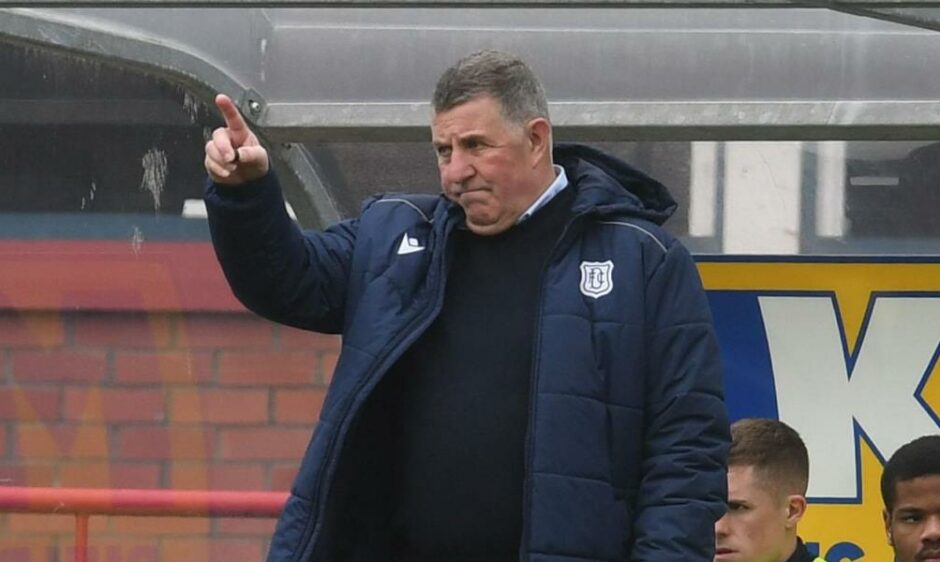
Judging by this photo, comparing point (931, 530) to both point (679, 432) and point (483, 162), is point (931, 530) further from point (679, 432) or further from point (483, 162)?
point (483, 162)

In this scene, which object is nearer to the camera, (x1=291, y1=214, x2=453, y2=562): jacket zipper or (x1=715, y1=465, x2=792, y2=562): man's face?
(x1=291, y1=214, x2=453, y2=562): jacket zipper

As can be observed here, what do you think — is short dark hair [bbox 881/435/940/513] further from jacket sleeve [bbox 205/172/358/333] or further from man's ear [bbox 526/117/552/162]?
jacket sleeve [bbox 205/172/358/333]

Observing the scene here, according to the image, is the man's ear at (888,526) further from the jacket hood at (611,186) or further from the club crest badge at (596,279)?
the club crest badge at (596,279)

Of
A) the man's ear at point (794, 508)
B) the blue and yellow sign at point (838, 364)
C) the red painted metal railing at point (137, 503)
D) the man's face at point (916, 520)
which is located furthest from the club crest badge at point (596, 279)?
the red painted metal railing at point (137, 503)

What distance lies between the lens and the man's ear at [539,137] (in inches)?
110

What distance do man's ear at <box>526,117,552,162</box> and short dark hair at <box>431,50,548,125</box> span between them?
10 millimetres

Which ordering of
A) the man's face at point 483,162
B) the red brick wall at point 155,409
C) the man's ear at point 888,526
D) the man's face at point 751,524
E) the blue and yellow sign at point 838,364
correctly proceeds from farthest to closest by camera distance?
the red brick wall at point 155,409
the blue and yellow sign at point 838,364
the man's ear at point 888,526
the man's face at point 751,524
the man's face at point 483,162

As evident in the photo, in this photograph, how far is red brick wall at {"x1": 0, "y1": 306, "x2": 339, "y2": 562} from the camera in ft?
16.2

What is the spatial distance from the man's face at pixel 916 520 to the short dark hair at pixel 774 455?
19cm

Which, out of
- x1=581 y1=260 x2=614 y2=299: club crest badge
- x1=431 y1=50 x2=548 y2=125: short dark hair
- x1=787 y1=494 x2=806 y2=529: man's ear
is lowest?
x1=787 y1=494 x2=806 y2=529: man's ear

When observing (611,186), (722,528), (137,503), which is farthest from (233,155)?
(137,503)

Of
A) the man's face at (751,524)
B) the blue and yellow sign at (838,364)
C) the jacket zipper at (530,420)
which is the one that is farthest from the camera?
the blue and yellow sign at (838,364)

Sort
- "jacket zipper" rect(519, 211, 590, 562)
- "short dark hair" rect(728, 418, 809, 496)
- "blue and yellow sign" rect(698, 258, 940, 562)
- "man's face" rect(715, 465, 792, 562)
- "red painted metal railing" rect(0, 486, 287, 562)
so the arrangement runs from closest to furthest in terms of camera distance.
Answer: "jacket zipper" rect(519, 211, 590, 562) < "man's face" rect(715, 465, 792, 562) < "short dark hair" rect(728, 418, 809, 496) < "blue and yellow sign" rect(698, 258, 940, 562) < "red painted metal railing" rect(0, 486, 287, 562)

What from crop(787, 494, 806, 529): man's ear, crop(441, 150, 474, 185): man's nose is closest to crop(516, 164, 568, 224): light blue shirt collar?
crop(441, 150, 474, 185): man's nose
